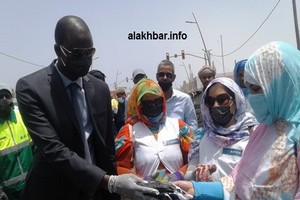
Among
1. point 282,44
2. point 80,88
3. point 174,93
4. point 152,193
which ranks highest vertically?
point 282,44

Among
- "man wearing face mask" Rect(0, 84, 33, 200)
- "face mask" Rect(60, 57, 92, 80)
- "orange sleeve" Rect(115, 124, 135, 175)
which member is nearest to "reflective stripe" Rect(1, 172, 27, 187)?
"man wearing face mask" Rect(0, 84, 33, 200)

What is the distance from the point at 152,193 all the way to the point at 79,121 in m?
0.69

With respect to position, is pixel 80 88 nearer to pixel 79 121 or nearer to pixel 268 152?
pixel 79 121

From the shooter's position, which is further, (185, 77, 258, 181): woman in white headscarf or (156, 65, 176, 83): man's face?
(156, 65, 176, 83): man's face

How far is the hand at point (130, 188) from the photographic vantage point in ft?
6.33

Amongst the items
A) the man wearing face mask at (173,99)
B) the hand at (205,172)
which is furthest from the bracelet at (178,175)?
the man wearing face mask at (173,99)

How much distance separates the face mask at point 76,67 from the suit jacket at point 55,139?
0.26 feet

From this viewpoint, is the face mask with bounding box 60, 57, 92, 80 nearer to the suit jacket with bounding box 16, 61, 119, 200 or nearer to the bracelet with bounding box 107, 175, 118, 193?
the suit jacket with bounding box 16, 61, 119, 200

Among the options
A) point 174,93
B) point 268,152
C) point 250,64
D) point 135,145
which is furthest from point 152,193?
point 174,93

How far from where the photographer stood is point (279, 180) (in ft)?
5.76

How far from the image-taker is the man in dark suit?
218 centimetres

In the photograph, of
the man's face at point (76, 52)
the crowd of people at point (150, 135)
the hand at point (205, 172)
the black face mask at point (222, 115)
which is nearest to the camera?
the crowd of people at point (150, 135)

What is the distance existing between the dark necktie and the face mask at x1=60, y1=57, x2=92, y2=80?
0.08 metres

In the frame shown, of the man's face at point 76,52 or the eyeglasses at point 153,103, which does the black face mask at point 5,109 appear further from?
the man's face at point 76,52
